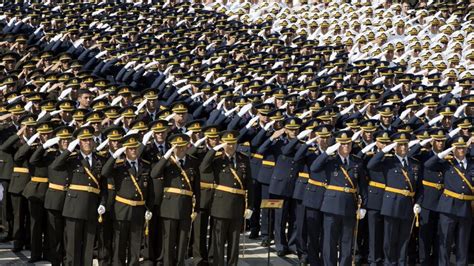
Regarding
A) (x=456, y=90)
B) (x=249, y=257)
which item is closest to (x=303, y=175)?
(x=249, y=257)

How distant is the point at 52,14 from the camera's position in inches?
914

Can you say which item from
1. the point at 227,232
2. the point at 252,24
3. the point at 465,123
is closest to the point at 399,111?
the point at 465,123

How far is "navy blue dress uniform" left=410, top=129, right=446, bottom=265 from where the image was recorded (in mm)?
13047

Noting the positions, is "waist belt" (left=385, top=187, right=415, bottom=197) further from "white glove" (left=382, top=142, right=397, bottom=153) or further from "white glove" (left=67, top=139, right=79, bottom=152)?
"white glove" (left=67, top=139, right=79, bottom=152)

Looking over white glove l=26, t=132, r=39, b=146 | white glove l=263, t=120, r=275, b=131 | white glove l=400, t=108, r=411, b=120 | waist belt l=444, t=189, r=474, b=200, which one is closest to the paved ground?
white glove l=26, t=132, r=39, b=146

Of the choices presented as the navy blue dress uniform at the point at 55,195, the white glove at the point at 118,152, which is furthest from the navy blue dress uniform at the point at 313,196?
the navy blue dress uniform at the point at 55,195

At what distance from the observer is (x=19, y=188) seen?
13.1 metres

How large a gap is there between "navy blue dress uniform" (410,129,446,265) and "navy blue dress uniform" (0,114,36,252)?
17.3ft

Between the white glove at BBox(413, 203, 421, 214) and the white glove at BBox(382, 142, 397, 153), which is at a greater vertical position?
the white glove at BBox(382, 142, 397, 153)

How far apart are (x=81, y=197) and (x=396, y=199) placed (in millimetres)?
4086

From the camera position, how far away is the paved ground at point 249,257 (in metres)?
13.2

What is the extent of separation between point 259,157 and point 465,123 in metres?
3.07

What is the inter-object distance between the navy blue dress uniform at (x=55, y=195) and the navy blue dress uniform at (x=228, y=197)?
69.9 inches

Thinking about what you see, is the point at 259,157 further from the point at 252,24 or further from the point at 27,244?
the point at 252,24
